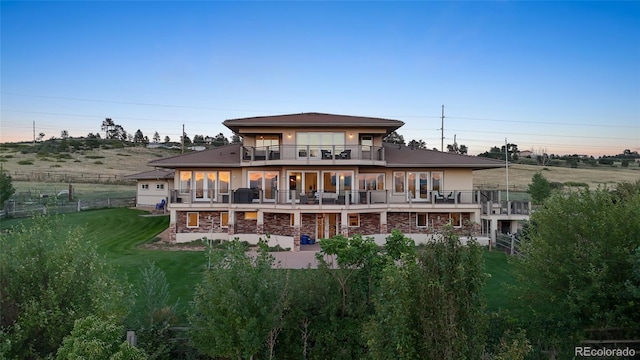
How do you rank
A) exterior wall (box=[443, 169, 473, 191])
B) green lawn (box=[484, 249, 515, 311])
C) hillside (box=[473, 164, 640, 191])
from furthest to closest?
hillside (box=[473, 164, 640, 191]) → exterior wall (box=[443, 169, 473, 191]) → green lawn (box=[484, 249, 515, 311])

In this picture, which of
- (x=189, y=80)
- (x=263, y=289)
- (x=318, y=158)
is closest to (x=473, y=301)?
(x=263, y=289)

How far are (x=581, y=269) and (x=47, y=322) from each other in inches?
530

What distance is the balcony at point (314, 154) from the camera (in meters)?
23.3

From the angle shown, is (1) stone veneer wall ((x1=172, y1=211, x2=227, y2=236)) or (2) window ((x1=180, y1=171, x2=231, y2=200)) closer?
(1) stone veneer wall ((x1=172, y1=211, x2=227, y2=236))

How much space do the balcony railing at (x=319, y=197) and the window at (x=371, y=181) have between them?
117cm

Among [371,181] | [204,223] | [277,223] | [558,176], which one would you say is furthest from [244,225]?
[558,176]

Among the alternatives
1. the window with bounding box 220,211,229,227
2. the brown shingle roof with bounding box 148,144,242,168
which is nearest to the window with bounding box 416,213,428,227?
the brown shingle roof with bounding box 148,144,242,168

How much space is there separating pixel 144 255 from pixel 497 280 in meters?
18.1

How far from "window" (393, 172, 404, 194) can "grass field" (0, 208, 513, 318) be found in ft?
22.9

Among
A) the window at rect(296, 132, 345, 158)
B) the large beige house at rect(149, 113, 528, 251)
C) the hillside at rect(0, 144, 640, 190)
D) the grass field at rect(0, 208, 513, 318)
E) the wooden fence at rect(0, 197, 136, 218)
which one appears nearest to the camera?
the grass field at rect(0, 208, 513, 318)

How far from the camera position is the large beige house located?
2323 centimetres

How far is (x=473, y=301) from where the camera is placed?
18.8ft

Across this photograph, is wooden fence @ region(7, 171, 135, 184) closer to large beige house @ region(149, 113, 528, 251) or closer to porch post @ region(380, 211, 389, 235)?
large beige house @ region(149, 113, 528, 251)

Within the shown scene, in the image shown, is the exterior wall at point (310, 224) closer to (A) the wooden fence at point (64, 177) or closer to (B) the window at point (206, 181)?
(B) the window at point (206, 181)
